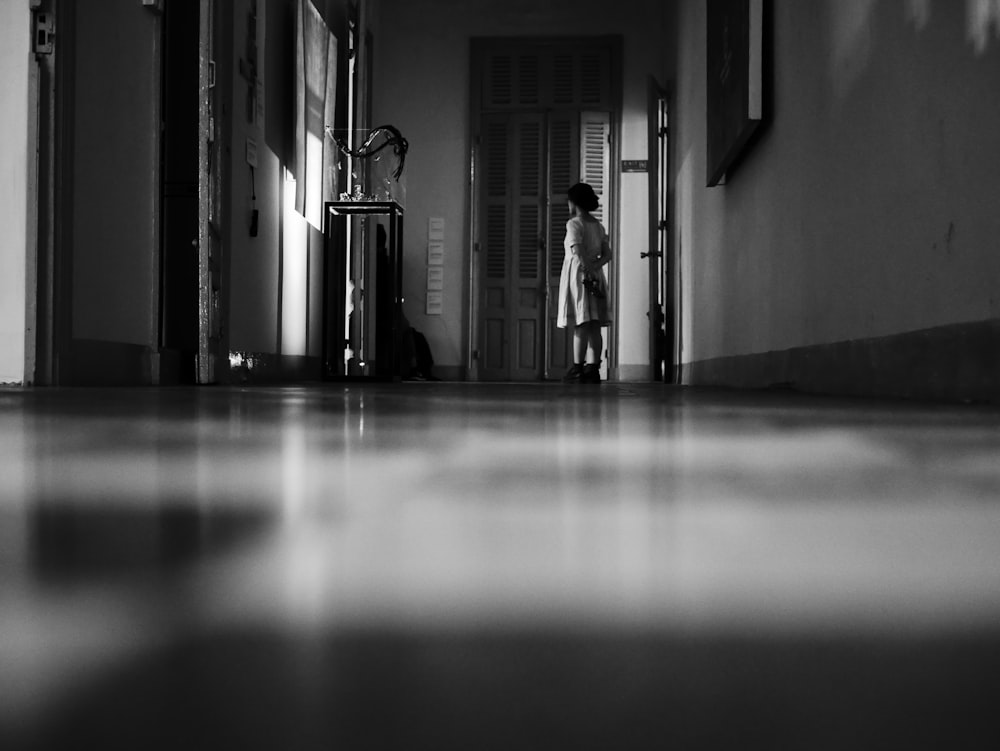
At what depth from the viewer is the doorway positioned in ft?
29.9

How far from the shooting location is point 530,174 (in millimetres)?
9203

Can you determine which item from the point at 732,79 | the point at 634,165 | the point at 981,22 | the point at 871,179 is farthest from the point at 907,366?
the point at 634,165

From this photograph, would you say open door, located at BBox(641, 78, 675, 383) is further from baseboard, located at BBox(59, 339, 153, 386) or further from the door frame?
baseboard, located at BBox(59, 339, 153, 386)

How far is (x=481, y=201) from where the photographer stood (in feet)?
30.2

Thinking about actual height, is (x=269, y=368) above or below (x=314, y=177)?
below

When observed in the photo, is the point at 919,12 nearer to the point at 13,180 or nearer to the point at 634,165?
the point at 13,180

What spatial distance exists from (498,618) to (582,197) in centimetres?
617

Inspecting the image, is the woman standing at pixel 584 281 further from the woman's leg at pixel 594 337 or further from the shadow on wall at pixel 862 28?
the shadow on wall at pixel 862 28

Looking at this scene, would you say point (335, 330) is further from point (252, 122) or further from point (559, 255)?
point (559, 255)

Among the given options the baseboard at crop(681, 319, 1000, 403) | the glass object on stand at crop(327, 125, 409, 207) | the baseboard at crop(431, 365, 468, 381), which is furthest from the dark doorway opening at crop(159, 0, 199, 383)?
the baseboard at crop(431, 365, 468, 381)

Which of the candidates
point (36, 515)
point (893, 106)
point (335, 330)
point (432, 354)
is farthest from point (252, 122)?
point (36, 515)

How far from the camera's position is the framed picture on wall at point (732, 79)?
11.3 ft

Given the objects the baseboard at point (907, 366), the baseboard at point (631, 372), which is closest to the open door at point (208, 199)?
the baseboard at point (907, 366)

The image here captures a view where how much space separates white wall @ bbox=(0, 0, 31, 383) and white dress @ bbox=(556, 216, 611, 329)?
3548 mm
